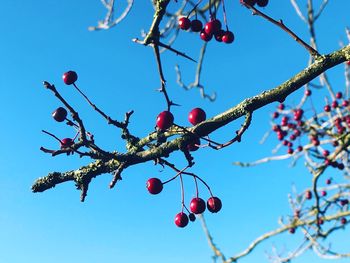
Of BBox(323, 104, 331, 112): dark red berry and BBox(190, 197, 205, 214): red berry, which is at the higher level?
BBox(323, 104, 331, 112): dark red berry

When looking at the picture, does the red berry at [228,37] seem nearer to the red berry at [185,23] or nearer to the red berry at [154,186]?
the red berry at [185,23]

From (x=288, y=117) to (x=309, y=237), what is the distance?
186 cm

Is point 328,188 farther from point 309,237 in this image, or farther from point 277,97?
point 277,97

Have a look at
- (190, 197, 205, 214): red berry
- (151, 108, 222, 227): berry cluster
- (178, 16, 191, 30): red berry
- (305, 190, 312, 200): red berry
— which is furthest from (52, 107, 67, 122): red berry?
(305, 190, 312, 200): red berry

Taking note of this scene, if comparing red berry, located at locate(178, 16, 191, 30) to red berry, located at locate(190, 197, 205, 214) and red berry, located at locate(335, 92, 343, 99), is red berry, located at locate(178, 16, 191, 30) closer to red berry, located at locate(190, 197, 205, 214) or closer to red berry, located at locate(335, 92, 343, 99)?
red berry, located at locate(190, 197, 205, 214)

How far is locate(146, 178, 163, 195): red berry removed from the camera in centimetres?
180

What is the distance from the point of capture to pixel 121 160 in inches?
56.7

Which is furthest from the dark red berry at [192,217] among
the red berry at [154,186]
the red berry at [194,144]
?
the red berry at [194,144]

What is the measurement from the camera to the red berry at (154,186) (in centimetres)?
180

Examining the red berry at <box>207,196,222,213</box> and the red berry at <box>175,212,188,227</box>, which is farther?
the red berry at <box>175,212,188,227</box>

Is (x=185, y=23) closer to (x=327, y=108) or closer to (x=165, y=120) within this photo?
(x=165, y=120)

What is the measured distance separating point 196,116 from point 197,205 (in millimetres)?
592

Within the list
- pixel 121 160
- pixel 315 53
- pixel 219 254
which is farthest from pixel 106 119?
pixel 219 254

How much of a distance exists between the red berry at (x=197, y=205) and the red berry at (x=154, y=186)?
0.23m
